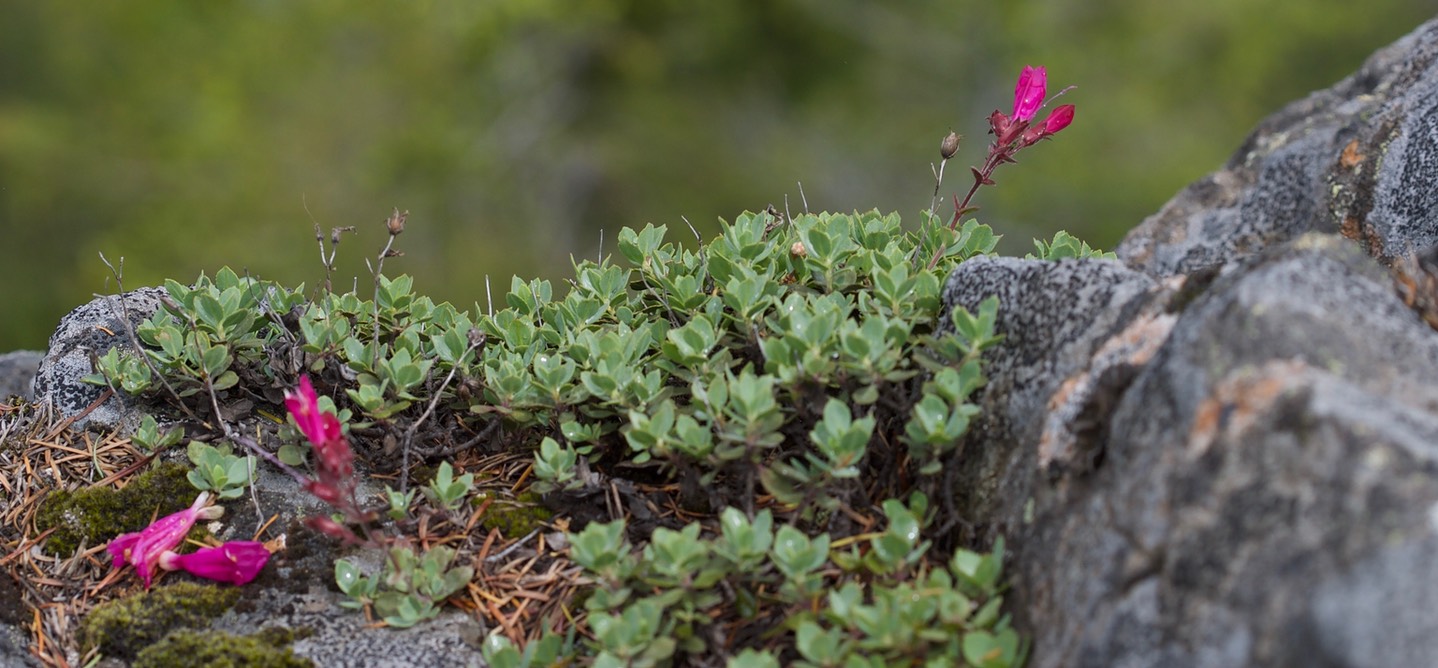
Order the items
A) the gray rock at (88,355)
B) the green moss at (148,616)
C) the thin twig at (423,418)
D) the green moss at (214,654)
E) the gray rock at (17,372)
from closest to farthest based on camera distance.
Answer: the green moss at (214,654) < the green moss at (148,616) < the thin twig at (423,418) < the gray rock at (88,355) < the gray rock at (17,372)

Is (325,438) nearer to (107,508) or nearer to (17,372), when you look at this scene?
(107,508)

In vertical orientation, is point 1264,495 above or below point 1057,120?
below

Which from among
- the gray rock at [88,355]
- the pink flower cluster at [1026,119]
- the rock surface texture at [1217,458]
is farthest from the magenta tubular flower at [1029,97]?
the gray rock at [88,355]

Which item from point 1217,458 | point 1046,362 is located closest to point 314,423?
point 1046,362

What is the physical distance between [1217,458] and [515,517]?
4.77 ft

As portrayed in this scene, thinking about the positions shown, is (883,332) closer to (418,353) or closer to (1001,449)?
(1001,449)

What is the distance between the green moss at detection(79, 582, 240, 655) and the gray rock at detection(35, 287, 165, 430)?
655 mm

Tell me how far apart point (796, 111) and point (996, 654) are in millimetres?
12443

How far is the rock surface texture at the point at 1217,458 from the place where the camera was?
4.47ft

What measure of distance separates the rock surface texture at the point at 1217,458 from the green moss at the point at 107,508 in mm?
1799

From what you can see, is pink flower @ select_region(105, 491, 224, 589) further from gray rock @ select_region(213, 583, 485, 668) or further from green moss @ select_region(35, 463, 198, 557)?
gray rock @ select_region(213, 583, 485, 668)

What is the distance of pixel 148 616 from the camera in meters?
2.21

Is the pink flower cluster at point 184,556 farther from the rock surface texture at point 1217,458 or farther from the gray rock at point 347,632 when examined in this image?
the rock surface texture at point 1217,458

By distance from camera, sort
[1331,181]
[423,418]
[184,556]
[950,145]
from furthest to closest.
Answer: [1331,181] < [950,145] < [423,418] < [184,556]
